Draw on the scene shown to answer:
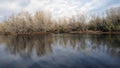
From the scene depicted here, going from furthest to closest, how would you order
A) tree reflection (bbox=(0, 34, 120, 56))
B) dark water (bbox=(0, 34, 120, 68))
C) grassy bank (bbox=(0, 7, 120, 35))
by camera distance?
grassy bank (bbox=(0, 7, 120, 35)) → tree reflection (bbox=(0, 34, 120, 56)) → dark water (bbox=(0, 34, 120, 68))

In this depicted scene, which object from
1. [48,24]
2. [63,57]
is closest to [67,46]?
[63,57]

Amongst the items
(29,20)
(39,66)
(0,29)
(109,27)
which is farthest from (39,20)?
(39,66)

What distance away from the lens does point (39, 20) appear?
82438 millimetres

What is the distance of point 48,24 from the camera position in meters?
83.2

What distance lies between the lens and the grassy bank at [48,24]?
241ft

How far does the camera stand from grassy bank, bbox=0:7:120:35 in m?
73.6

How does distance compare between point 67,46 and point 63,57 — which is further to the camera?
point 67,46

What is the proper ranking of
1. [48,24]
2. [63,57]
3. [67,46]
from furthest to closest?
[48,24] → [67,46] → [63,57]

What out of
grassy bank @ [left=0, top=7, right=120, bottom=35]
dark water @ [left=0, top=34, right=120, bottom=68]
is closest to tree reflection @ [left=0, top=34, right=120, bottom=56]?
dark water @ [left=0, top=34, right=120, bottom=68]

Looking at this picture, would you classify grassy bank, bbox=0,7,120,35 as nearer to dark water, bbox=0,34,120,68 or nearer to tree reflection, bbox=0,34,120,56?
tree reflection, bbox=0,34,120,56

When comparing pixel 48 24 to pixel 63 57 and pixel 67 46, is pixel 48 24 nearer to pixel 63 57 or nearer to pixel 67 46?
pixel 67 46

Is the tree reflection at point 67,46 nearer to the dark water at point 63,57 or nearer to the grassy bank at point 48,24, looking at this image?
the dark water at point 63,57

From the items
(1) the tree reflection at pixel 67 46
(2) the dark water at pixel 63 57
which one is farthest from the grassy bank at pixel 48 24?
(2) the dark water at pixel 63 57

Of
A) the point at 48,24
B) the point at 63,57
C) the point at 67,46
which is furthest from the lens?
the point at 48,24
